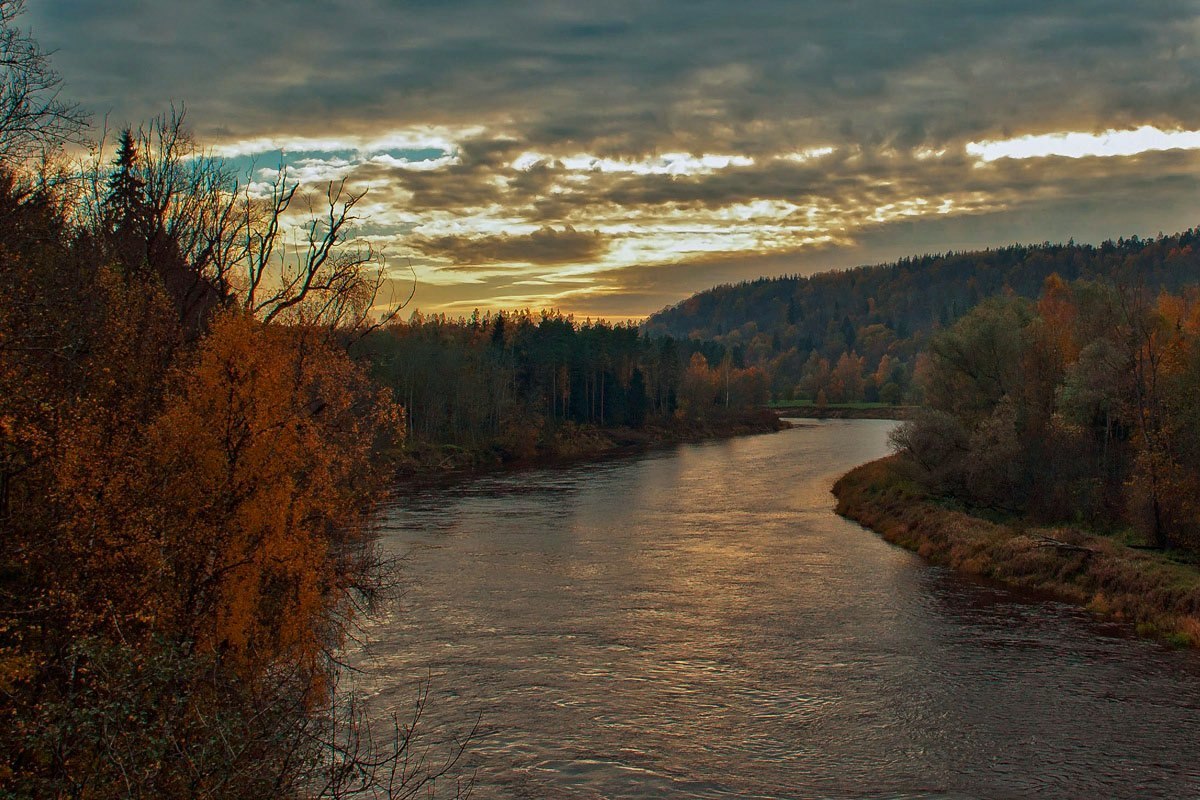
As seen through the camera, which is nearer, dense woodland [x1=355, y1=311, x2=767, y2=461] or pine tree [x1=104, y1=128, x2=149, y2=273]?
pine tree [x1=104, y1=128, x2=149, y2=273]

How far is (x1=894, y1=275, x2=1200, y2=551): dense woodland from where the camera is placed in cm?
2961

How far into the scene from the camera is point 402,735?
52.7 ft

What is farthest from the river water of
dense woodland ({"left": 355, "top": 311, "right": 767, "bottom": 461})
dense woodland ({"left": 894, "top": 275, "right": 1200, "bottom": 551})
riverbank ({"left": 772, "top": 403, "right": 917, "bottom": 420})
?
riverbank ({"left": 772, "top": 403, "right": 917, "bottom": 420})

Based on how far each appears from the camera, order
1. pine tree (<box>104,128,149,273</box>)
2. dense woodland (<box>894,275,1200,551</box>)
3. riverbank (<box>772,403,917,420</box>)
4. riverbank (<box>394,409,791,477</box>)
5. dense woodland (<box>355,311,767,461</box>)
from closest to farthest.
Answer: pine tree (<box>104,128,149,273</box>) < dense woodland (<box>894,275,1200,551</box>) < riverbank (<box>394,409,791,477</box>) < dense woodland (<box>355,311,767,461</box>) < riverbank (<box>772,403,917,420</box>)

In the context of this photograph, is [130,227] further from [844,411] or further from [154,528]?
[844,411]

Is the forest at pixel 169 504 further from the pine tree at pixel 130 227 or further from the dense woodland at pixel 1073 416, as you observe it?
the dense woodland at pixel 1073 416

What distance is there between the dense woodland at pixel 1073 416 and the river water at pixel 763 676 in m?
6.79

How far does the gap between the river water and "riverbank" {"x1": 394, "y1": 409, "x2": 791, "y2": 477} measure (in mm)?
19616

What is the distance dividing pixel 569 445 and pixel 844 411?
249 feet

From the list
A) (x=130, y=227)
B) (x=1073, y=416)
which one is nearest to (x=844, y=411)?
(x=1073, y=416)

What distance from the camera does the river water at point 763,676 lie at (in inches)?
594

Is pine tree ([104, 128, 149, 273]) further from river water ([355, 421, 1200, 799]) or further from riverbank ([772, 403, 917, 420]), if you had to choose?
riverbank ([772, 403, 917, 420])

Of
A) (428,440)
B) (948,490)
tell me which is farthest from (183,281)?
(428,440)

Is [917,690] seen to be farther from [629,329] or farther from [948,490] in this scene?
[629,329]
